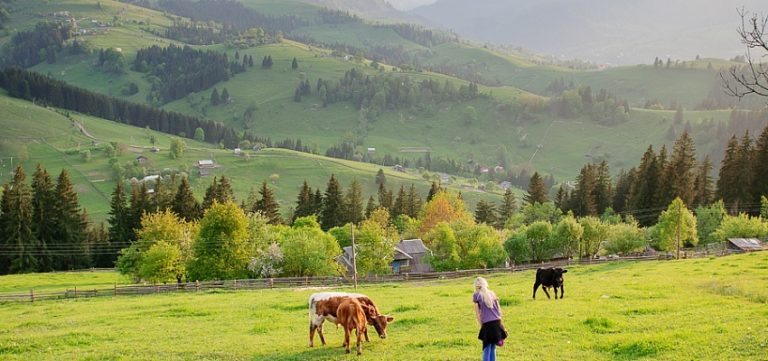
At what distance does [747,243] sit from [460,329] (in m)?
70.0

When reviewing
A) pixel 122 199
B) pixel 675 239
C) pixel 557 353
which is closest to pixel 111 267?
pixel 122 199

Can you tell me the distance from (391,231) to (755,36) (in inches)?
3268

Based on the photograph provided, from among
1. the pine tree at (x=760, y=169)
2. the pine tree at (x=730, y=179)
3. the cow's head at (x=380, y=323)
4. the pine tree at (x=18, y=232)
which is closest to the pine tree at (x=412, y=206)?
the pine tree at (x=730, y=179)

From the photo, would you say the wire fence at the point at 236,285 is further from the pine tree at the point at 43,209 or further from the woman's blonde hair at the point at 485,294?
the woman's blonde hair at the point at 485,294

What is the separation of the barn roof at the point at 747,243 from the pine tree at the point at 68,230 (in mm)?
100121

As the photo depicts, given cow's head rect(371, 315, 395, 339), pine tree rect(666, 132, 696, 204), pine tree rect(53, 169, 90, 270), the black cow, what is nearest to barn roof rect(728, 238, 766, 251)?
pine tree rect(666, 132, 696, 204)

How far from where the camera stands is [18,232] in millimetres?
92625

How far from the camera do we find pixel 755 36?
1680 cm

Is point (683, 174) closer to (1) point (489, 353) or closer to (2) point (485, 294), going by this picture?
(2) point (485, 294)

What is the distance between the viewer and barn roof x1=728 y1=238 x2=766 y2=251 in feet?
248

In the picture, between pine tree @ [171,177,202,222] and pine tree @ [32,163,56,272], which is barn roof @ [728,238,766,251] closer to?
pine tree @ [171,177,202,222]

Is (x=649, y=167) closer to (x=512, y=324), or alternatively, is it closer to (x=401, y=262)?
(x=401, y=262)

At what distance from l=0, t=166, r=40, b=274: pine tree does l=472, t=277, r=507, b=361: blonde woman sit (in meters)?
95.9

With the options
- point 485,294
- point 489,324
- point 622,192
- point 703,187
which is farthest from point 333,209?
point 489,324
